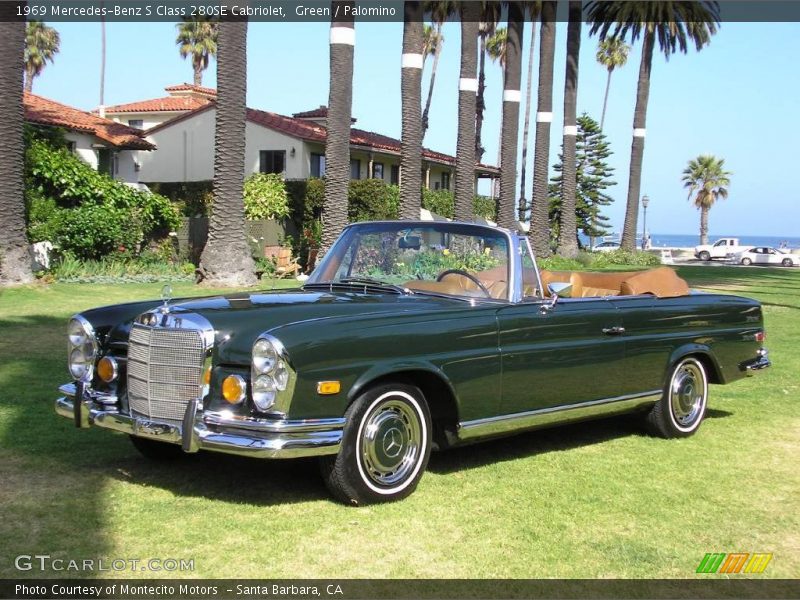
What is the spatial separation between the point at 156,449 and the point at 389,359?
1.88 meters

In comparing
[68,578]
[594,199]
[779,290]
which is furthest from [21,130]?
[594,199]

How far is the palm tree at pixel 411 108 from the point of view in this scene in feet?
77.2

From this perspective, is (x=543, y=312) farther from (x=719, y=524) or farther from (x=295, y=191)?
(x=295, y=191)

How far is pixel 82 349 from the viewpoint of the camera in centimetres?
559

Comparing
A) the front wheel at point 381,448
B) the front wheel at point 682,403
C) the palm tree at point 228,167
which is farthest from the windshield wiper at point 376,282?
the palm tree at point 228,167

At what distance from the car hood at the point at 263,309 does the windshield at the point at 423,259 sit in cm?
22

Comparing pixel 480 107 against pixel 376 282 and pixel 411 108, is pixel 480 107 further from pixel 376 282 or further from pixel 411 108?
pixel 376 282

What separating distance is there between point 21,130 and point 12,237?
6.22 feet

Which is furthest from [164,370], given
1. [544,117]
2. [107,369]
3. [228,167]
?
[544,117]

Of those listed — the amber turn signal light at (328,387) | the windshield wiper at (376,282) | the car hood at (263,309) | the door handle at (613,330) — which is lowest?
the amber turn signal light at (328,387)

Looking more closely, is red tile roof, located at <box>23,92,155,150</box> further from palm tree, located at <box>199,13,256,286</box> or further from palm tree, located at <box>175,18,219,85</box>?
palm tree, located at <box>175,18,219,85</box>

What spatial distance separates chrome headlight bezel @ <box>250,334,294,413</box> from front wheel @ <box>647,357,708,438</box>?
349 cm

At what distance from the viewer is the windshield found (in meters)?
6.11

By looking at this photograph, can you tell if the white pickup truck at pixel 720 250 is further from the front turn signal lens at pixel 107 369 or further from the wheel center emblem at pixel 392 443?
the front turn signal lens at pixel 107 369
